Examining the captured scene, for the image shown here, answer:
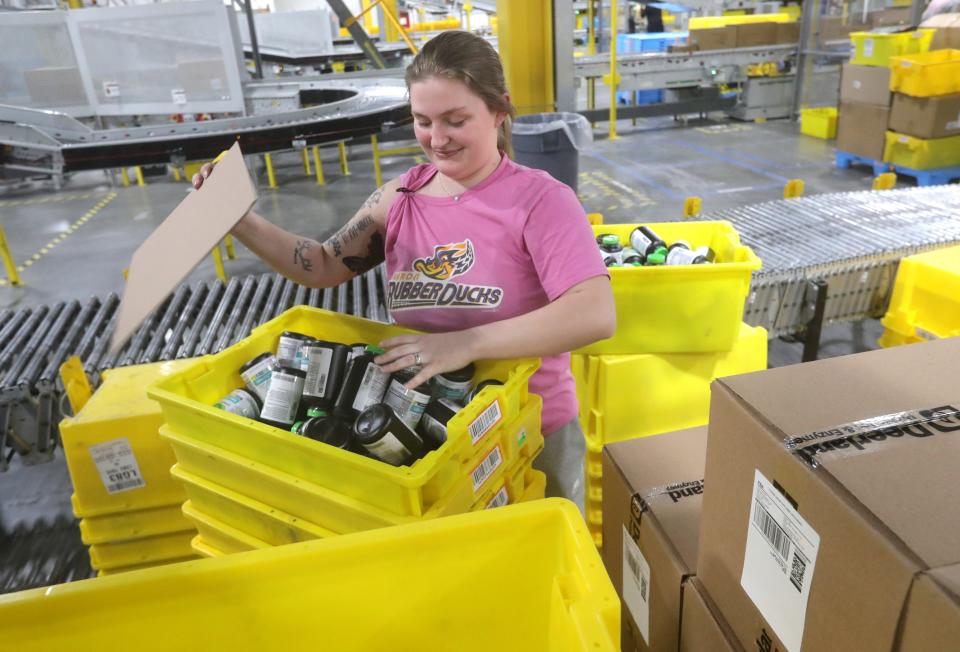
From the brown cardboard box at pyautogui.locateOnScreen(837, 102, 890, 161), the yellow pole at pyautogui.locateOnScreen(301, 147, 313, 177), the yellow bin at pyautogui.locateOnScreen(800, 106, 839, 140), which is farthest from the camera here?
the yellow pole at pyautogui.locateOnScreen(301, 147, 313, 177)

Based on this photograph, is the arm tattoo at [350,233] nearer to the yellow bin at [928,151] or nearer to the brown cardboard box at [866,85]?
the yellow bin at [928,151]

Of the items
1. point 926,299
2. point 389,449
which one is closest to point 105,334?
point 389,449

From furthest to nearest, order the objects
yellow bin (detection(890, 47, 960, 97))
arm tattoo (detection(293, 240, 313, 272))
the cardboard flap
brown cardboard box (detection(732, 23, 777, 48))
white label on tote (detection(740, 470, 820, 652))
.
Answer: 1. brown cardboard box (detection(732, 23, 777, 48))
2. yellow bin (detection(890, 47, 960, 97))
3. arm tattoo (detection(293, 240, 313, 272))
4. the cardboard flap
5. white label on tote (detection(740, 470, 820, 652))

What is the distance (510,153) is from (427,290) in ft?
1.38

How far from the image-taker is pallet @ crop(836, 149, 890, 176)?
6375 millimetres

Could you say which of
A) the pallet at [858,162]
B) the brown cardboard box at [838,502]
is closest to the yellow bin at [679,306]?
the brown cardboard box at [838,502]

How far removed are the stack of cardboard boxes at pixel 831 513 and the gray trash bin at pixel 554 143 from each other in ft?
12.7

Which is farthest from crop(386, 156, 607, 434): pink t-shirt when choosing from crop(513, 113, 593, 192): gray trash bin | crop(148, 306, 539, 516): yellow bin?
crop(513, 113, 593, 192): gray trash bin

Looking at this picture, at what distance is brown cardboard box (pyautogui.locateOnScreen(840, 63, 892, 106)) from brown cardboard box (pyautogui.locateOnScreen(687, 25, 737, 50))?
2.57 m

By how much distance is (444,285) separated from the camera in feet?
4.83

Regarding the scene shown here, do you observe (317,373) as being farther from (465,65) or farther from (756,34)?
(756,34)

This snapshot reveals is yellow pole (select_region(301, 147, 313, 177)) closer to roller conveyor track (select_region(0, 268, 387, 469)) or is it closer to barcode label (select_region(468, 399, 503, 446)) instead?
roller conveyor track (select_region(0, 268, 387, 469))

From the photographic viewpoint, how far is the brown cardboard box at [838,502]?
0.58 meters

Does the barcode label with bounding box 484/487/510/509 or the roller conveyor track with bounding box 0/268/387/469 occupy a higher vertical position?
the barcode label with bounding box 484/487/510/509
